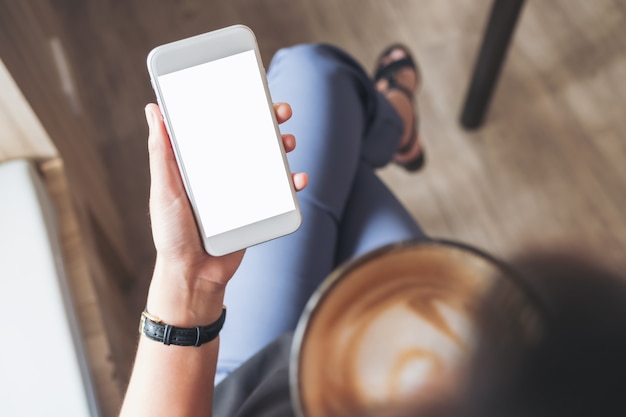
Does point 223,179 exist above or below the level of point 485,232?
above

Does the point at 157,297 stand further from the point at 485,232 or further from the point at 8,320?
the point at 485,232

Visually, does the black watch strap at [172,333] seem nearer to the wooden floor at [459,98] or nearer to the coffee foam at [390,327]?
the coffee foam at [390,327]

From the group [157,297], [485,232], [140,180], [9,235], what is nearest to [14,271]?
[9,235]

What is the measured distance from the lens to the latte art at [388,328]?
188 mm

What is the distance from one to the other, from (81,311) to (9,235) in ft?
0.34

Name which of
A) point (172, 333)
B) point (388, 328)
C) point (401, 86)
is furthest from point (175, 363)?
point (401, 86)

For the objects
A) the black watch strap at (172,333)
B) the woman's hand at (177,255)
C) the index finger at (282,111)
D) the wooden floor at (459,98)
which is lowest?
the wooden floor at (459,98)

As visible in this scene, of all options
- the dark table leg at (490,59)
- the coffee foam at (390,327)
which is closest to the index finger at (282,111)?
the coffee foam at (390,327)

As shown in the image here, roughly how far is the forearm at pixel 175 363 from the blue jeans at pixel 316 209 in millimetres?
65

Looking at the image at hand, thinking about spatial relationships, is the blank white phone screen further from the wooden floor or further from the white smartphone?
the wooden floor

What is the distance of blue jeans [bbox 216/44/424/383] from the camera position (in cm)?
56

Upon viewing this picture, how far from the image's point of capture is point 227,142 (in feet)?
1.62

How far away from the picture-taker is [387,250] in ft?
0.65

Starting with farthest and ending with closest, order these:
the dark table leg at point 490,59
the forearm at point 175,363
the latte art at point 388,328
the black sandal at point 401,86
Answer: the black sandal at point 401,86 < the dark table leg at point 490,59 < the forearm at point 175,363 < the latte art at point 388,328
